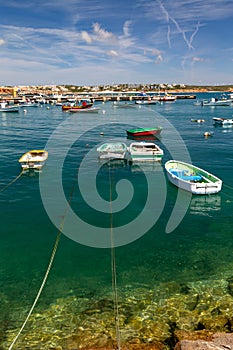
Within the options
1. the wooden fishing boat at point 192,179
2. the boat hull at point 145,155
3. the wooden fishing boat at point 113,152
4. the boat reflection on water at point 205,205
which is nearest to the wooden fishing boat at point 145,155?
the boat hull at point 145,155

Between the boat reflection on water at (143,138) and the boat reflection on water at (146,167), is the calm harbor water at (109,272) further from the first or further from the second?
the boat reflection on water at (143,138)

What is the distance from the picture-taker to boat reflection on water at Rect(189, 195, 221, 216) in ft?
68.8

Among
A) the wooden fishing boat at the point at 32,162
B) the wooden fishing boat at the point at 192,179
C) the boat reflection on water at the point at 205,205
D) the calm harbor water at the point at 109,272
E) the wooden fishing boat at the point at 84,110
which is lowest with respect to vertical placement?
the calm harbor water at the point at 109,272

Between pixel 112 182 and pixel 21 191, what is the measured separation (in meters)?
8.57

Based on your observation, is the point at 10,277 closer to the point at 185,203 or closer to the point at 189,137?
the point at 185,203

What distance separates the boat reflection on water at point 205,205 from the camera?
21.0m

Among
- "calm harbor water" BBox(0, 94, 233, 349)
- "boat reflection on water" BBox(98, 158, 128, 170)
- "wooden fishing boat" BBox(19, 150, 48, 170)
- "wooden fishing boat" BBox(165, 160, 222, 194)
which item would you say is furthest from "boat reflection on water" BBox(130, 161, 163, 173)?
"wooden fishing boat" BBox(19, 150, 48, 170)

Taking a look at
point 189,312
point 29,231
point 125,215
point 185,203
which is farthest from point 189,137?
point 189,312

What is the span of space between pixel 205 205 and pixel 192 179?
12.1 ft

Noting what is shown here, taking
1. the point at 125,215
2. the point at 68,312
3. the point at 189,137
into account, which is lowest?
the point at 68,312

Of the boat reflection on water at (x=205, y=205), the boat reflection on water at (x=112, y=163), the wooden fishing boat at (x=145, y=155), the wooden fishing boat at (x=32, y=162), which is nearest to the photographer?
the boat reflection on water at (x=205, y=205)

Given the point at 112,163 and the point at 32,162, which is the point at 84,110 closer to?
the point at 112,163

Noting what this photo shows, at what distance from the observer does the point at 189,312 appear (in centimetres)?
1139

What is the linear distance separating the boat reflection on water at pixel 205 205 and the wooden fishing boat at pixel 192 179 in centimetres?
53
